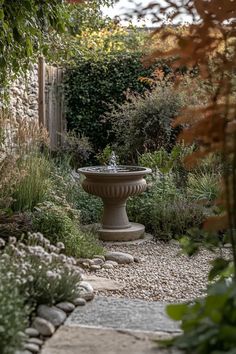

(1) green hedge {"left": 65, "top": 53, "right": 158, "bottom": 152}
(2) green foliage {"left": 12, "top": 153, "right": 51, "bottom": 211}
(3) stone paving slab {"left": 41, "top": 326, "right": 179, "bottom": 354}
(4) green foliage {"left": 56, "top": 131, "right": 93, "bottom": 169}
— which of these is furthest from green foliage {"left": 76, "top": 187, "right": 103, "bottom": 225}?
(3) stone paving slab {"left": 41, "top": 326, "right": 179, "bottom": 354}

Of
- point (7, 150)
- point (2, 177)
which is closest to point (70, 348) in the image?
point (2, 177)

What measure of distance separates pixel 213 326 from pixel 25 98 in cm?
698

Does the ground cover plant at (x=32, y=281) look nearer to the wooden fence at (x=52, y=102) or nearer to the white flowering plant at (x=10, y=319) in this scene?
the white flowering plant at (x=10, y=319)

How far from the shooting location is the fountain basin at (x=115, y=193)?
6043 millimetres

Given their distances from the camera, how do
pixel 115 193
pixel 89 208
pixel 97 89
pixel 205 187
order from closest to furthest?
pixel 115 193, pixel 89 208, pixel 205 187, pixel 97 89

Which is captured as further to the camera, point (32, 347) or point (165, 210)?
point (165, 210)

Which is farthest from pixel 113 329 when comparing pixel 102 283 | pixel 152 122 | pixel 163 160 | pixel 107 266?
pixel 152 122

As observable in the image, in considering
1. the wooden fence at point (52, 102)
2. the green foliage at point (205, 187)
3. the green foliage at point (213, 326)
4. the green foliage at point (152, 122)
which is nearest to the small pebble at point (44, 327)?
the green foliage at point (213, 326)

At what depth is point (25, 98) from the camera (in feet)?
28.1

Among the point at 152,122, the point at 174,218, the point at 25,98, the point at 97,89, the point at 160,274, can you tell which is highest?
the point at 97,89

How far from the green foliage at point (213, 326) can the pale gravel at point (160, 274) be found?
5.62 feet

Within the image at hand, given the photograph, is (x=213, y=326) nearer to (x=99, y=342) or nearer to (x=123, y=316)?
(x=99, y=342)

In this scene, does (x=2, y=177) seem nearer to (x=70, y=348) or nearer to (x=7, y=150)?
(x=7, y=150)

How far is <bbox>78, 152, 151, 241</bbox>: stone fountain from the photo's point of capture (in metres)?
6.04
